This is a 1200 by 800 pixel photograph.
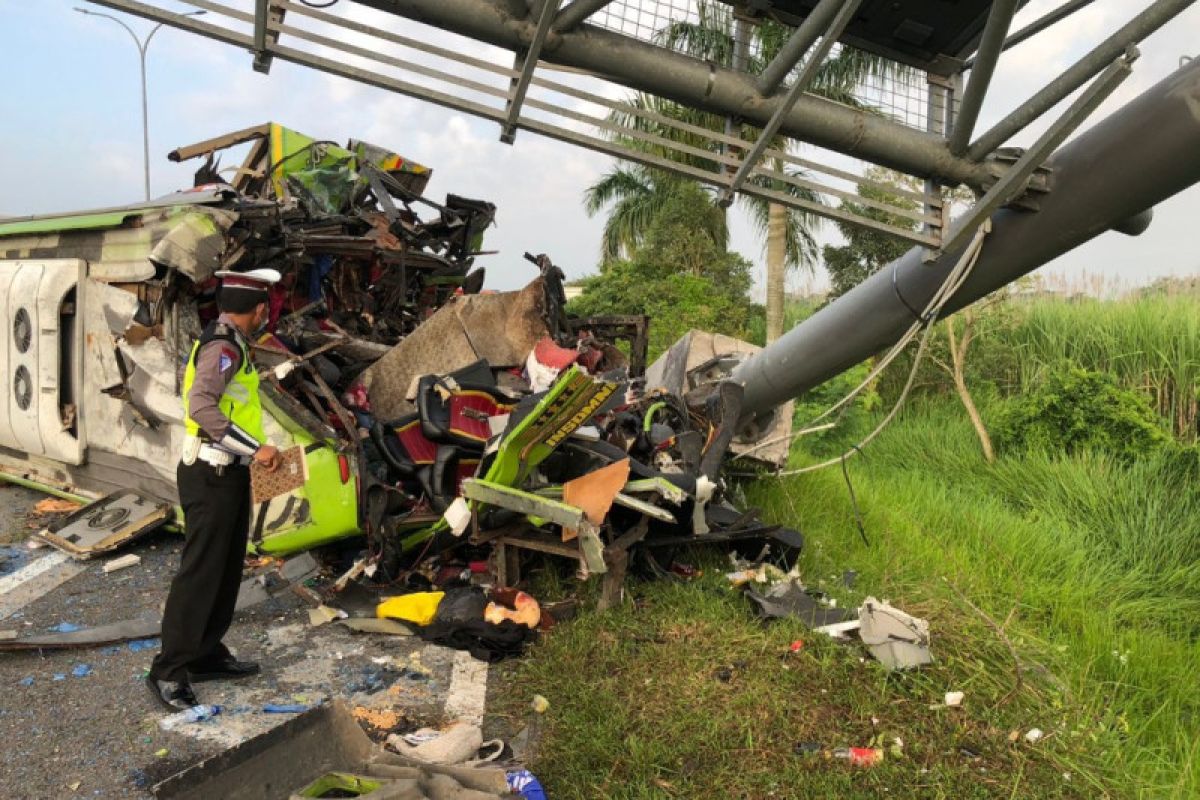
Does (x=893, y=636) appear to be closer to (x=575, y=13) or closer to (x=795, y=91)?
(x=795, y=91)

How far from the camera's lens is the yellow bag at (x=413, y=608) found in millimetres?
5336

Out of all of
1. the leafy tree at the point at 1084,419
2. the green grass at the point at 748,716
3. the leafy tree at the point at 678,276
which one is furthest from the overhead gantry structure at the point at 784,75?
the leafy tree at the point at 678,276

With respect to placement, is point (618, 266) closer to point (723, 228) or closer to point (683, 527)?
Answer: point (723, 228)

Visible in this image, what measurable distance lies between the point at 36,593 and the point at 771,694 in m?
4.88

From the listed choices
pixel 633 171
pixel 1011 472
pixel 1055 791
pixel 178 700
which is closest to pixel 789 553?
pixel 1055 791

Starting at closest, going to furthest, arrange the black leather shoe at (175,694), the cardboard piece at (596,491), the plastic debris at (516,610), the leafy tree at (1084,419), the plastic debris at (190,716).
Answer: the plastic debris at (190,716) < the black leather shoe at (175,694) < the cardboard piece at (596,491) < the plastic debris at (516,610) < the leafy tree at (1084,419)

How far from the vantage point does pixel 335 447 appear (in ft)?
19.2

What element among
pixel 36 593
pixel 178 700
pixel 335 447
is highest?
pixel 335 447

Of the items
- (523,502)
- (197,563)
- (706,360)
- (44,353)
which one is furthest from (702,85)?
(44,353)

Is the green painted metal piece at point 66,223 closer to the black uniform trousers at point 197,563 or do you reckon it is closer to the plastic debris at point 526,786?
the black uniform trousers at point 197,563

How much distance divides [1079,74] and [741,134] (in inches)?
59.7

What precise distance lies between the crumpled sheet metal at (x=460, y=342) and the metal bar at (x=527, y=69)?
10.8 feet

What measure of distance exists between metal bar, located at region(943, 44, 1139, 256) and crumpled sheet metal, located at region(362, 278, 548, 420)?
4093 millimetres

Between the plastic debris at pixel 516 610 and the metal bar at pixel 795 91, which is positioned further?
the plastic debris at pixel 516 610
